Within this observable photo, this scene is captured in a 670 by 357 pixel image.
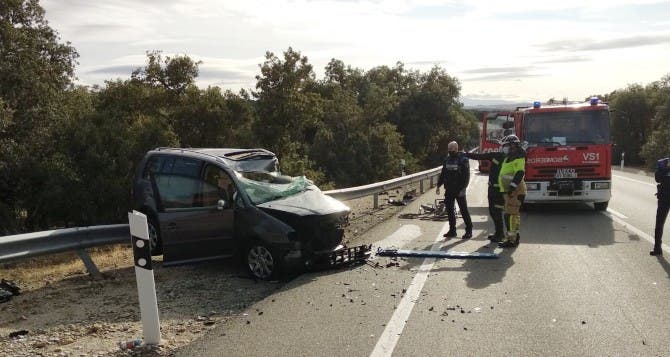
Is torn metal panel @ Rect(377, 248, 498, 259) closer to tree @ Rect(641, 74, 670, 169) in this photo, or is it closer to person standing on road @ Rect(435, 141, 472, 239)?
person standing on road @ Rect(435, 141, 472, 239)

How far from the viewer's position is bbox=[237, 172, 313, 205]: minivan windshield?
23.6ft

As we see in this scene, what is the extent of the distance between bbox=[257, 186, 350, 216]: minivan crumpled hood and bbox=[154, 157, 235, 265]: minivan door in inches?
23.5

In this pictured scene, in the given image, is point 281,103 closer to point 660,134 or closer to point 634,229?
point 634,229

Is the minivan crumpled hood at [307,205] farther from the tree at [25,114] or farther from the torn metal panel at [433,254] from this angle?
A: the tree at [25,114]

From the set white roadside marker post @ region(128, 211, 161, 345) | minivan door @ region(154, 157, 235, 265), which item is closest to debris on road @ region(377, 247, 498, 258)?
minivan door @ region(154, 157, 235, 265)

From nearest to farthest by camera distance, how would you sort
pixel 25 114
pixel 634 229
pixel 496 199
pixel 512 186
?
pixel 512 186 → pixel 496 199 → pixel 634 229 → pixel 25 114

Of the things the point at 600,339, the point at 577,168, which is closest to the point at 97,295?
the point at 600,339

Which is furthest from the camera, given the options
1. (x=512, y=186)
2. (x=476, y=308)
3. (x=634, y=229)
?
(x=634, y=229)

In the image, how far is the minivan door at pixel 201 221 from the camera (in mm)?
7184

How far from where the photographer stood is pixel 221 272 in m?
7.69

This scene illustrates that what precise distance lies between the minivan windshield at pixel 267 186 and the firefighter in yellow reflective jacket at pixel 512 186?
3.49 metres

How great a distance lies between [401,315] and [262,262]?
230 cm

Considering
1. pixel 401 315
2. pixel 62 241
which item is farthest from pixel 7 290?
pixel 401 315

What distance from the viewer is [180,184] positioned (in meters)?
7.56
